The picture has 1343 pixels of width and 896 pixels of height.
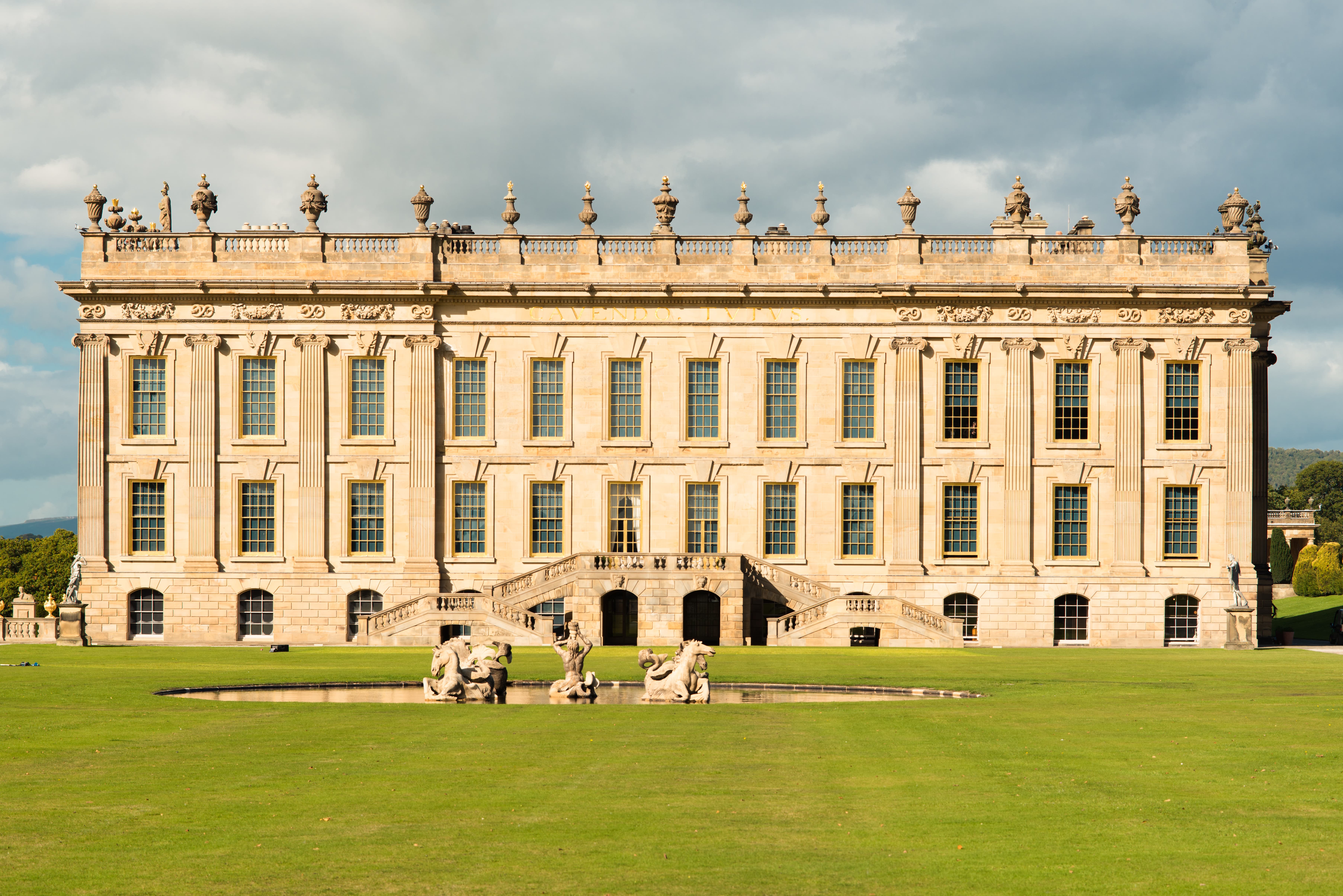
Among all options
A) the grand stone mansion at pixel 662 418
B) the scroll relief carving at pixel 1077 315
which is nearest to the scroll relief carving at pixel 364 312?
the grand stone mansion at pixel 662 418

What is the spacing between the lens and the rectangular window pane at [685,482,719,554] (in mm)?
56688

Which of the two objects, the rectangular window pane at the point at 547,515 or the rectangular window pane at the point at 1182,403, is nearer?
the rectangular window pane at the point at 1182,403

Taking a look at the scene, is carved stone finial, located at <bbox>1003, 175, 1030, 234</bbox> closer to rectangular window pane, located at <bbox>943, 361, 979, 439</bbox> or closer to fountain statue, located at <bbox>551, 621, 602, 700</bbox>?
rectangular window pane, located at <bbox>943, 361, 979, 439</bbox>

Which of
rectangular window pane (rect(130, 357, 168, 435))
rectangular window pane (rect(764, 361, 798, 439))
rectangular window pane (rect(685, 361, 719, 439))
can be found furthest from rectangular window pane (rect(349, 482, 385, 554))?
rectangular window pane (rect(764, 361, 798, 439))

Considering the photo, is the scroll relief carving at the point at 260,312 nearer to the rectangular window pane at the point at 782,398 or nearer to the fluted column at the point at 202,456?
the fluted column at the point at 202,456

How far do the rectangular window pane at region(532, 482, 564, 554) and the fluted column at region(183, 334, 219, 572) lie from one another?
12.7m

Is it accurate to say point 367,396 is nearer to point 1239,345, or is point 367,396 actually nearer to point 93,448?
point 93,448

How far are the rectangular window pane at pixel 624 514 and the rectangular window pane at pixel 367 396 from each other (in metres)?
9.62

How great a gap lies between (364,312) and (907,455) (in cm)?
2239

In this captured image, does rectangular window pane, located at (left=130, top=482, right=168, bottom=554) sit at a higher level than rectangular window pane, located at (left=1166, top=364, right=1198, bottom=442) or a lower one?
lower

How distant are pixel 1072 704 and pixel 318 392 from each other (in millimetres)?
37231

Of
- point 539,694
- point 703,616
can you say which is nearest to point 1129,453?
point 703,616

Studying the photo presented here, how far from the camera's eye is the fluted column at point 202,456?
185ft

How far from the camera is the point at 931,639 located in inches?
1998
